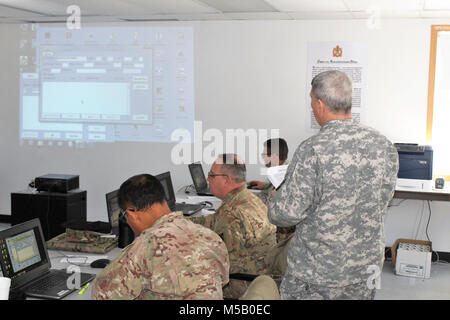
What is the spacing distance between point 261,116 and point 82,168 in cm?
226

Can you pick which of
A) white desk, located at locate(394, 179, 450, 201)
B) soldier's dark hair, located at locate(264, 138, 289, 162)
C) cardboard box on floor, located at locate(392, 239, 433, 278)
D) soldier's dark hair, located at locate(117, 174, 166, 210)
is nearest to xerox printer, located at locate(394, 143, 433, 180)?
white desk, located at locate(394, 179, 450, 201)

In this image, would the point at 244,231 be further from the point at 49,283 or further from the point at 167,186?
the point at 167,186

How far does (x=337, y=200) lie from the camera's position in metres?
2.02

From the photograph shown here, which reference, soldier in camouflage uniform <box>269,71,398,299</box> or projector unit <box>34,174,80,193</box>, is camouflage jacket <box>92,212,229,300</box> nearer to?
soldier in camouflage uniform <box>269,71,398,299</box>

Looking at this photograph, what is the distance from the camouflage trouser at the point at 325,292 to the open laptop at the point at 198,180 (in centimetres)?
290

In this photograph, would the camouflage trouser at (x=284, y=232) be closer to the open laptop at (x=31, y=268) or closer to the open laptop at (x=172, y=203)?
the open laptop at (x=172, y=203)

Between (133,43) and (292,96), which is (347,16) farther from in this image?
(133,43)

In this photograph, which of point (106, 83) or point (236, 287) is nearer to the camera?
point (236, 287)

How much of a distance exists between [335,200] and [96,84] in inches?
182

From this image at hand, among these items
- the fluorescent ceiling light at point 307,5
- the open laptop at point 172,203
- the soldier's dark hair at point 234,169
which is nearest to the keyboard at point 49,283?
the soldier's dark hair at point 234,169

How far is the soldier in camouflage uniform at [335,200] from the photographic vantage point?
2002 millimetres

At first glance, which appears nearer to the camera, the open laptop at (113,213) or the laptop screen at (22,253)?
the laptop screen at (22,253)

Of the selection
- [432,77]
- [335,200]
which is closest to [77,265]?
[335,200]
